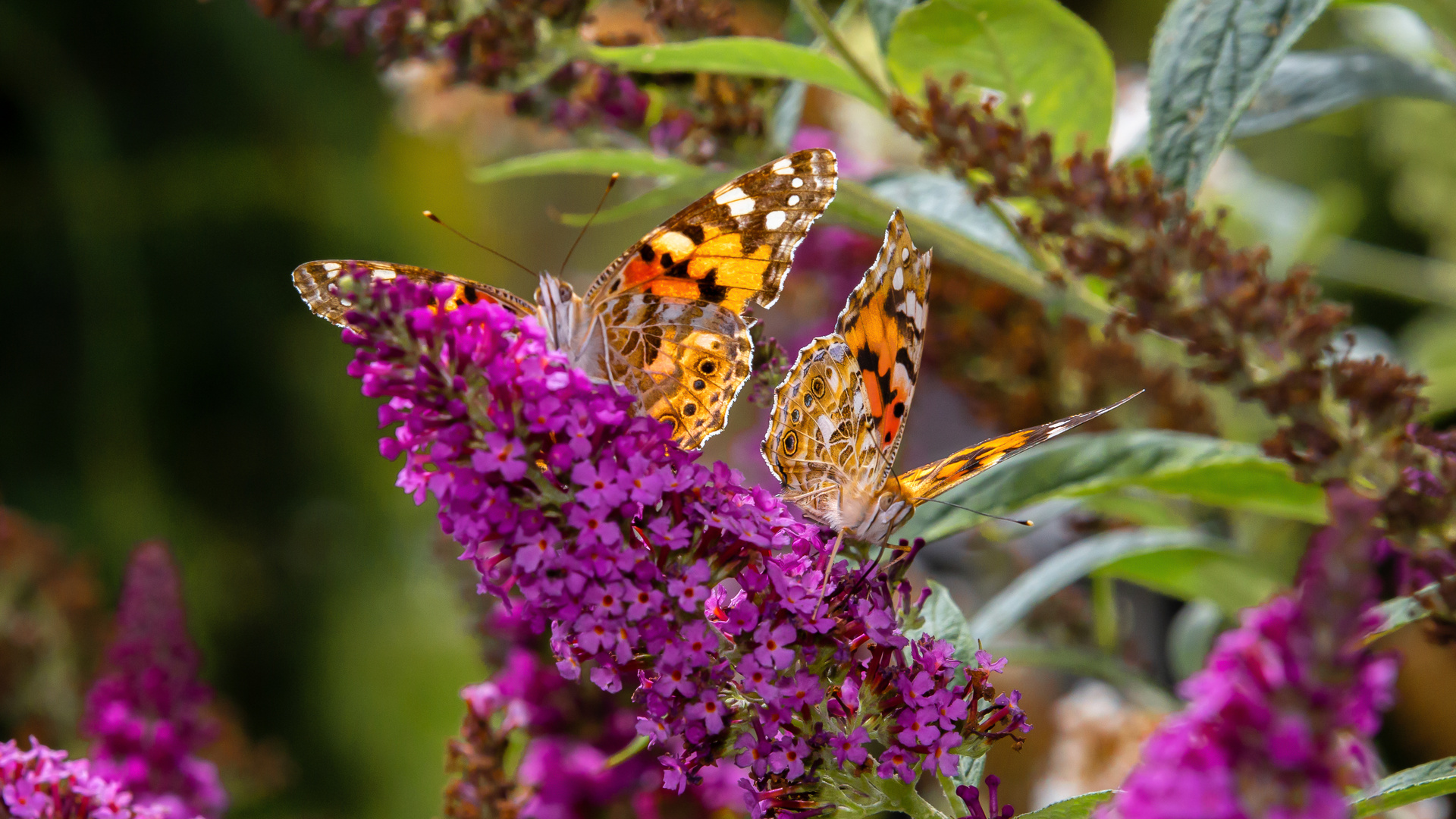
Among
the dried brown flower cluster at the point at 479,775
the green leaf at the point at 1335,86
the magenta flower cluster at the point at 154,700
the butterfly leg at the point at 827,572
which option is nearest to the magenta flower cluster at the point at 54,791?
the dried brown flower cluster at the point at 479,775

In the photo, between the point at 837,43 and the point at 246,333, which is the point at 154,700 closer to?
the point at 837,43

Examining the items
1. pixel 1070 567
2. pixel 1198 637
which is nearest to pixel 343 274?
pixel 1070 567

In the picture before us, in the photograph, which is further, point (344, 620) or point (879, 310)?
point (344, 620)

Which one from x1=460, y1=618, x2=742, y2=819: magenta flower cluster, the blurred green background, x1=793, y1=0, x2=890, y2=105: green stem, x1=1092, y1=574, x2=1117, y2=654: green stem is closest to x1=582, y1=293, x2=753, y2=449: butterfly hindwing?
x1=793, y1=0, x2=890, y2=105: green stem

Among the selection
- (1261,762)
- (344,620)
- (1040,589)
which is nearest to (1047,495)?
(1040,589)

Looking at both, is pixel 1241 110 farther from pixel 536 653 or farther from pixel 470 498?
pixel 536 653
